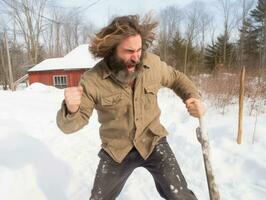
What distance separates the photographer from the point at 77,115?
6.91ft

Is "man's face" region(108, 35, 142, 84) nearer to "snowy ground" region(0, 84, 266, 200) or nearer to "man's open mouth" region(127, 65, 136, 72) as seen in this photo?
"man's open mouth" region(127, 65, 136, 72)

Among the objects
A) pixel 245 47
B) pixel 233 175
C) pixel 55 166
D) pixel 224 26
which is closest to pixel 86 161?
pixel 55 166

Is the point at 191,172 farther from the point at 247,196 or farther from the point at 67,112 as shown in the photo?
the point at 67,112

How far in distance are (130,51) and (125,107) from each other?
44cm

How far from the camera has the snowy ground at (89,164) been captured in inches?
140

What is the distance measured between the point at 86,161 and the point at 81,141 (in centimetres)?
127

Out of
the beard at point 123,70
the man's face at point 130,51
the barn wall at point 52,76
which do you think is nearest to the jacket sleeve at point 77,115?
the beard at point 123,70

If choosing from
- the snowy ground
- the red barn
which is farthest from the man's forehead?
the red barn

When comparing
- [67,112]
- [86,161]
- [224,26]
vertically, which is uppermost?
[224,26]

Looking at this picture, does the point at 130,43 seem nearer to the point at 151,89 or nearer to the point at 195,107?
the point at 151,89

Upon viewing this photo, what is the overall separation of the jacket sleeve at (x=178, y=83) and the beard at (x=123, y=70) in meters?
0.34

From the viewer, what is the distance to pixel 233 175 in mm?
4031

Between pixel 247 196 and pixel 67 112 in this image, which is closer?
pixel 67 112

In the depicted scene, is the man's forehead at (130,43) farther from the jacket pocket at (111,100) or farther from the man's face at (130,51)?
the jacket pocket at (111,100)
